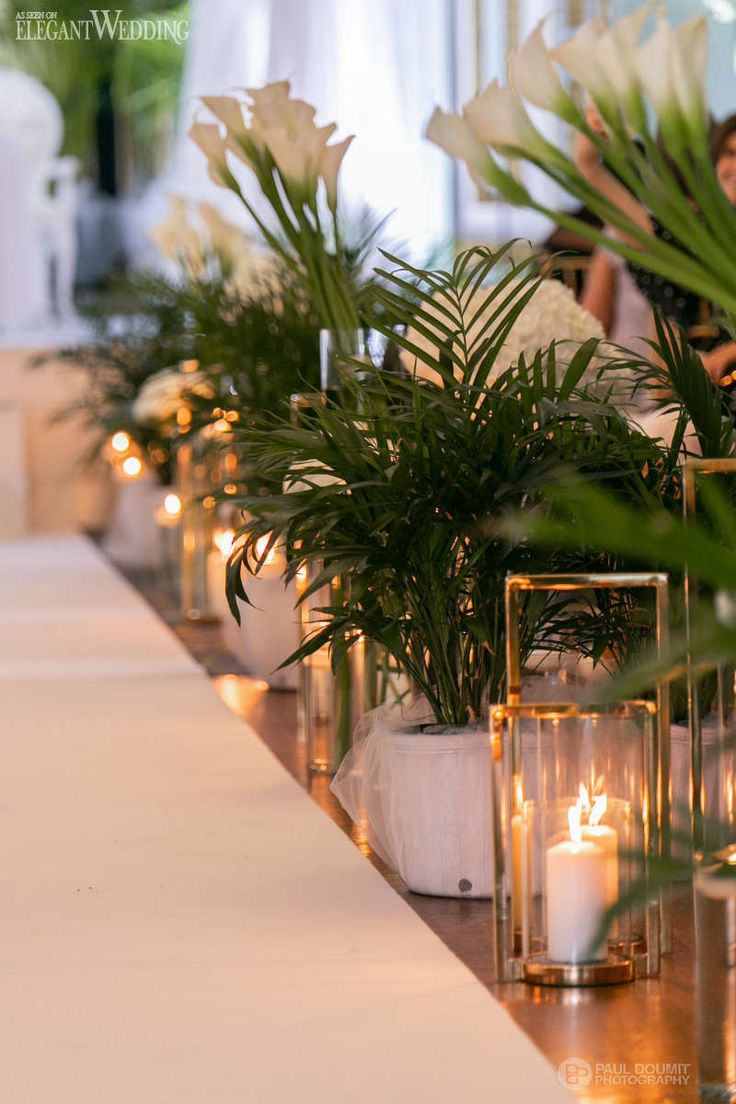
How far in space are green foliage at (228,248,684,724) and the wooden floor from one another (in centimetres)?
20

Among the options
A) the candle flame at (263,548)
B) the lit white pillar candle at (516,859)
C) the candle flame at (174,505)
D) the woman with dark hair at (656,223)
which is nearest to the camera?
the lit white pillar candle at (516,859)

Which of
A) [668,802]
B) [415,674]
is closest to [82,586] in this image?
[415,674]

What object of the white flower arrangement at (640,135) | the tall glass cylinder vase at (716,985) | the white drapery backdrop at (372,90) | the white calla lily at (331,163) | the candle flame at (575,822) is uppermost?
the white drapery backdrop at (372,90)

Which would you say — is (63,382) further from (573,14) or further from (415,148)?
(573,14)

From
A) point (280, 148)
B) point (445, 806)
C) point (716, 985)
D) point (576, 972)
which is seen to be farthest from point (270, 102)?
point (716, 985)

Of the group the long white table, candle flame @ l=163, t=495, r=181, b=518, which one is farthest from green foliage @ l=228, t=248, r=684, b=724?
candle flame @ l=163, t=495, r=181, b=518

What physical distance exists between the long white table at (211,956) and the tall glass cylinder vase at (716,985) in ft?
0.31

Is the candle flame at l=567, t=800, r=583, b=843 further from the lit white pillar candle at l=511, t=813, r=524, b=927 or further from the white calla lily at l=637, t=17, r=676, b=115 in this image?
the white calla lily at l=637, t=17, r=676, b=115

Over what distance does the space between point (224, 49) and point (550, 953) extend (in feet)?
15.1

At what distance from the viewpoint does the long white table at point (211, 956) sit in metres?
1.10

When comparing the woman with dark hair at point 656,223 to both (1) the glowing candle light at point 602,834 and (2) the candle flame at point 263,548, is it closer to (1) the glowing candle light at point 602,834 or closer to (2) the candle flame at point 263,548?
(2) the candle flame at point 263,548

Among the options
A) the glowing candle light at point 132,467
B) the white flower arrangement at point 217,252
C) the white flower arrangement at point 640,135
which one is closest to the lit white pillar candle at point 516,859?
the white flower arrangement at point 640,135

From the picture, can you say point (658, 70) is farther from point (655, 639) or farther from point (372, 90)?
point (372, 90)

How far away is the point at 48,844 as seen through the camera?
1.74 meters
